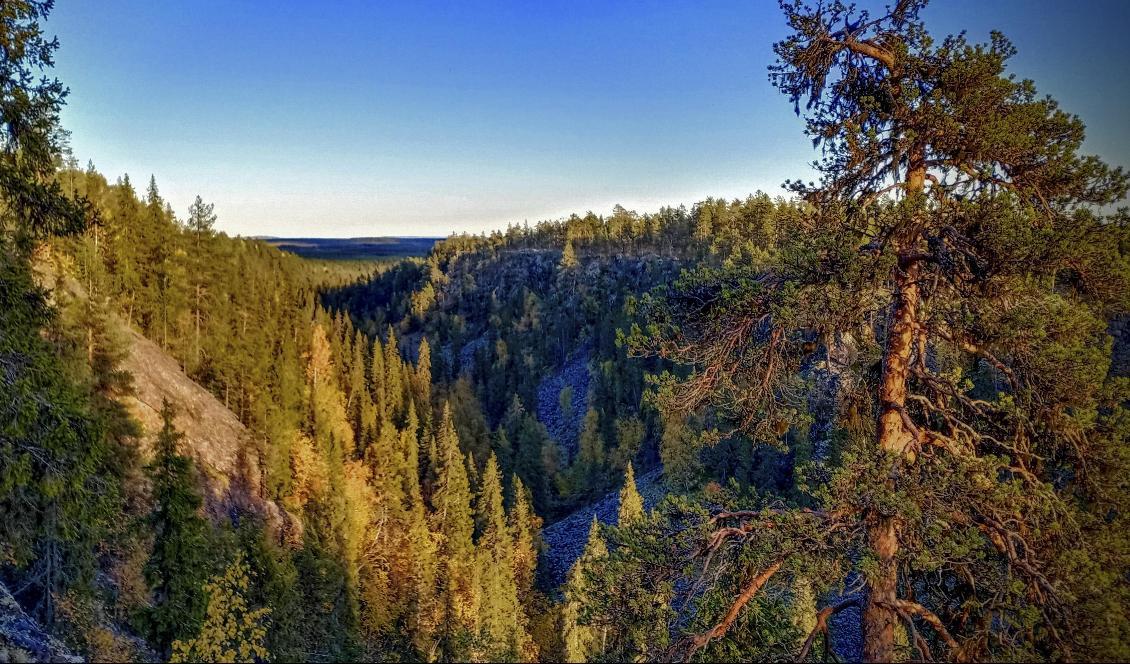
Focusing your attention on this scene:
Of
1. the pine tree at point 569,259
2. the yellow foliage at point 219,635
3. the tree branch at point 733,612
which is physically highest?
the pine tree at point 569,259

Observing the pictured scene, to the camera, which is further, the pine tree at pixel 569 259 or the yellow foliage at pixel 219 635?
the pine tree at pixel 569 259

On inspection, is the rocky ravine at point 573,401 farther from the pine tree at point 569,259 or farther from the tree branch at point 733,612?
the tree branch at point 733,612

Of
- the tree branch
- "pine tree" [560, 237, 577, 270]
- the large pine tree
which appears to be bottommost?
the tree branch

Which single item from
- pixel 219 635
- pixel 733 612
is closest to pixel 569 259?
A: pixel 219 635

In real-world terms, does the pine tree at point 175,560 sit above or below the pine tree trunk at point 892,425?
below

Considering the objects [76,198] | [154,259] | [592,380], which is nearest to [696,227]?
[592,380]

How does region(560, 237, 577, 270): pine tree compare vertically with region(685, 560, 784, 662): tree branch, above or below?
above

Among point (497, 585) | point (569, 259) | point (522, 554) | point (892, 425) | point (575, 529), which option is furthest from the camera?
point (569, 259)

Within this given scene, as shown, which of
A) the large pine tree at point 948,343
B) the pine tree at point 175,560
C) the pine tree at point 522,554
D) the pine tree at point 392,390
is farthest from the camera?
the pine tree at point 392,390

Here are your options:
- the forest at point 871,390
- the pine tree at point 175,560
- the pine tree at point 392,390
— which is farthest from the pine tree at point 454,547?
the forest at point 871,390

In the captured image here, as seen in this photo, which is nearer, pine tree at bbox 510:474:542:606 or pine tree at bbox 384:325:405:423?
pine tree at bbox 510:474:542:606

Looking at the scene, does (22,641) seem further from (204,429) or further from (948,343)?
(204,429)

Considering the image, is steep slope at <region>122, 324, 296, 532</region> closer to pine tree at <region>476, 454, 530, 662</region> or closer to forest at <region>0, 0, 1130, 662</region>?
pine tree at <region>476, 454, 530, 662</region>

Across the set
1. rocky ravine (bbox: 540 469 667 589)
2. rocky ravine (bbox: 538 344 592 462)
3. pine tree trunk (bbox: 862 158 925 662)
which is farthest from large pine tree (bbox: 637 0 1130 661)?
rocky ravine (bbox: 538 344 592 462)
